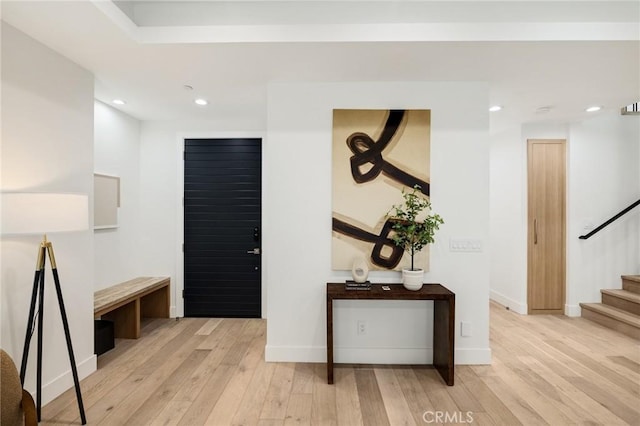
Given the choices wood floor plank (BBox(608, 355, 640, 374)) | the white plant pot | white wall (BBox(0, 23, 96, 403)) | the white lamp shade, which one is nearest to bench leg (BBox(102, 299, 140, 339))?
white wall (BBox(0, 23, 96, 403))

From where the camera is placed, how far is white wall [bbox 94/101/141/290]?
138 inches

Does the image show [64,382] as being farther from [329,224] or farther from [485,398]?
[485,398]

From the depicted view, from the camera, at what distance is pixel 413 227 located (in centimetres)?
269

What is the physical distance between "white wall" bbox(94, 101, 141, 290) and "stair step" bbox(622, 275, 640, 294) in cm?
618

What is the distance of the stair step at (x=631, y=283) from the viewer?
158 inches

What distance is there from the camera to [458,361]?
292 centimetres

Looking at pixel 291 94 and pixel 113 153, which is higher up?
pixel 291 94

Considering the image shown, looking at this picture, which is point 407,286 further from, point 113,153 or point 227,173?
point 113,153

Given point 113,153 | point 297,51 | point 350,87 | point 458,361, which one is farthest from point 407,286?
point 113,153

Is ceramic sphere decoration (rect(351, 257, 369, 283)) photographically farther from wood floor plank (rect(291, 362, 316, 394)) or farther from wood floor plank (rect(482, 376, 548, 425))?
wood floor plank (rect(482, 376, 548, 425))

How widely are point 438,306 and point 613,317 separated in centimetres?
259

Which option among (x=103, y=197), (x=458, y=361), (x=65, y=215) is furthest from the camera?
(x=103, y=197)

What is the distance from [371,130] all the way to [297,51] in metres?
0.94

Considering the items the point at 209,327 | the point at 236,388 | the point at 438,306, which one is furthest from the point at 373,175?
the point at 209,327
